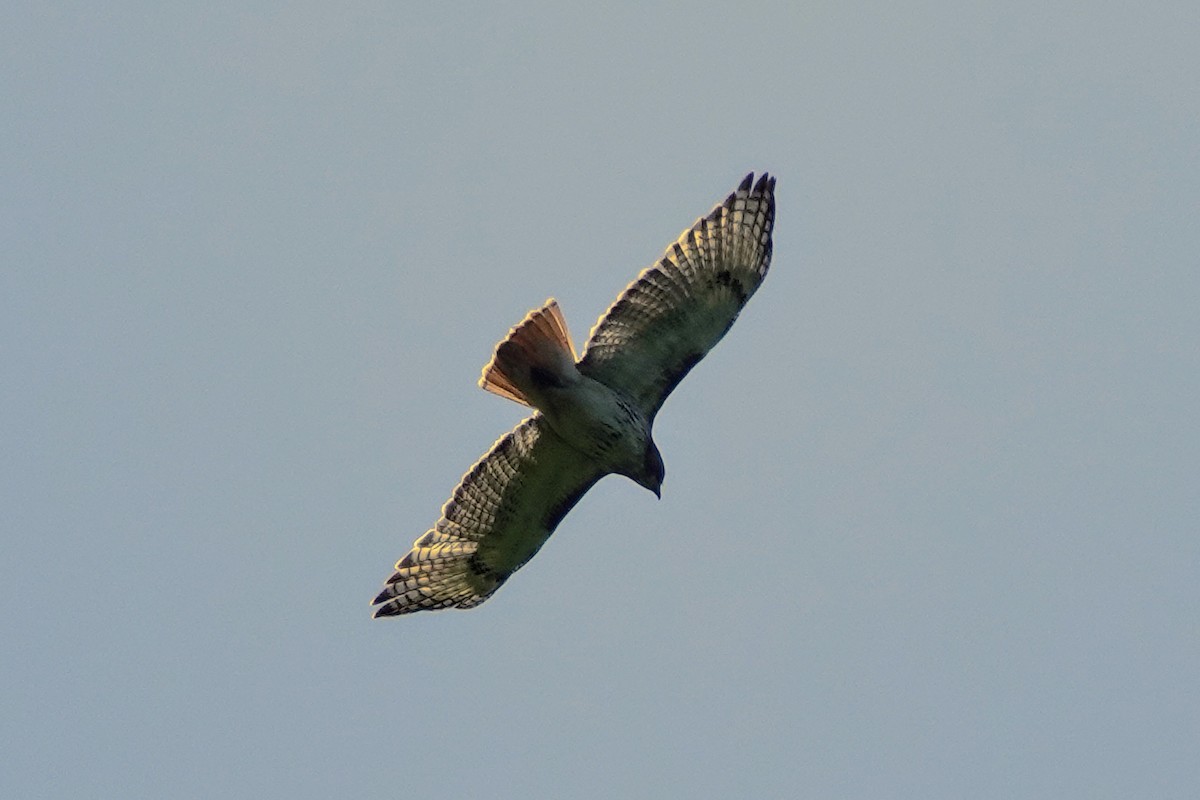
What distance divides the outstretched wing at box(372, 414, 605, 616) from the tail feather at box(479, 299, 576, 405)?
0.57 m

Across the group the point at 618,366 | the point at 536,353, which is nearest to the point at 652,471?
the point at 618,366

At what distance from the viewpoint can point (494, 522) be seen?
13.7m

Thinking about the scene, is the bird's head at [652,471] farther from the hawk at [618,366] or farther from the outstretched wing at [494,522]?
the outstretched wing at [494,522]

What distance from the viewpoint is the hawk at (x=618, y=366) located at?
1269cm

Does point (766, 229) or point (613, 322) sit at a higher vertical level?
point (766, 229)

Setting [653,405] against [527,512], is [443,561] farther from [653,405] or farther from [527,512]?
[653,405]

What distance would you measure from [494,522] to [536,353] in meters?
1.74

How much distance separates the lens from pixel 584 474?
13461mm

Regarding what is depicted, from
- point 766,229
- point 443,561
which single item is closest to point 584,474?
point 443,561

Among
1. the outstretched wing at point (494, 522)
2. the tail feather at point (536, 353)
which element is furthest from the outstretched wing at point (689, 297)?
the outstretched wing at point (494, 522)

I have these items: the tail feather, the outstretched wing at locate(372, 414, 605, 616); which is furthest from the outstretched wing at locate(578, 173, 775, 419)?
the outstretched wing at locate(372, 414, 605, 616)

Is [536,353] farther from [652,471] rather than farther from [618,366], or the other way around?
[652,471]

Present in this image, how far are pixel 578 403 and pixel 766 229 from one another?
6.20 ft

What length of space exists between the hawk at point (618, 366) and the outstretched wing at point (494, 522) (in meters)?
0.01
